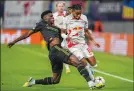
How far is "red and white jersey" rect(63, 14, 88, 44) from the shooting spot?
15.5 metres

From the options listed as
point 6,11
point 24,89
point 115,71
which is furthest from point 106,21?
point 24,89

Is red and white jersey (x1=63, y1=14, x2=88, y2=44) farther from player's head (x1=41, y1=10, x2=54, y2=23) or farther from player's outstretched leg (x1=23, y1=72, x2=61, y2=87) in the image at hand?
player's outstretched leg (x1=23, y1=72, x2=61, y2=87)

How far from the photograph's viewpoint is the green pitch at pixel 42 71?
1620cm

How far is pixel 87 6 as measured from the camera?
134 feet

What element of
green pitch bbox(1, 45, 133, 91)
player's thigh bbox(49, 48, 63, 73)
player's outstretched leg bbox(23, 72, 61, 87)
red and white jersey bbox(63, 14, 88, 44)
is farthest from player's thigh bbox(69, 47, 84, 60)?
green pitch bbox(1, 45, 133, 91)

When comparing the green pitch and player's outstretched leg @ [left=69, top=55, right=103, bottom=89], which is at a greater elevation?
player's outstretched leg @ [left=69, top=55, right=103, bottom=89]

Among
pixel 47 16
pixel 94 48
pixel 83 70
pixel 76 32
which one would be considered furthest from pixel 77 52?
pixel 94 48

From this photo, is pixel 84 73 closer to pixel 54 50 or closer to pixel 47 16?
pixel 54 50

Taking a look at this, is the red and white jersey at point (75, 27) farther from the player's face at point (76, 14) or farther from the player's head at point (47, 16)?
the player's head at point (47, 16)

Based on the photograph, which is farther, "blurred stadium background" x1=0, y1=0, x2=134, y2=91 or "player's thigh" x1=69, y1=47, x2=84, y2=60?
"blurred stadium background" x1=0, y1=0, x2=134, y2=91

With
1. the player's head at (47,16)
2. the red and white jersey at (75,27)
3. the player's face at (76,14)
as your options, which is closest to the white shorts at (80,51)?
the red and white jersey at (75,27)

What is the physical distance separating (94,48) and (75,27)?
1858cm

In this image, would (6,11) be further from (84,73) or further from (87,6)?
(84,73)

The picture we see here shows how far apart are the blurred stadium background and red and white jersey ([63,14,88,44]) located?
4.93 ft
